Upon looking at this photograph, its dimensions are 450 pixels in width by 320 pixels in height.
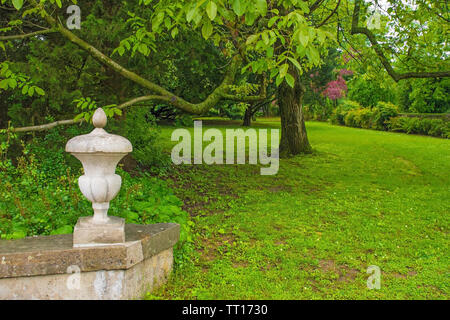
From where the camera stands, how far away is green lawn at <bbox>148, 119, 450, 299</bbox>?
11.3 ft

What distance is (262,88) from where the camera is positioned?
8016 mm

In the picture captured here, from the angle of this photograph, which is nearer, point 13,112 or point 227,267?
point 227,267

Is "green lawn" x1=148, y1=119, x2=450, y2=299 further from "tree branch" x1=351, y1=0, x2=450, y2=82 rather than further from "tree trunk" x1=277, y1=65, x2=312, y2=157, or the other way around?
"tree branch" x1=351, y1=0, x2=450, y2=82

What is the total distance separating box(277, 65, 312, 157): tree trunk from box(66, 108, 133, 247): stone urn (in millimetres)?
8200

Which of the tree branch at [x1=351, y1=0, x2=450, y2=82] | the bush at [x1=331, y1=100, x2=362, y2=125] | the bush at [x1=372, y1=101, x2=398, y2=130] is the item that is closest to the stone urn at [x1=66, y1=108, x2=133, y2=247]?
the tree branch at [x1=351, y1=0, x2=450, y2=82]

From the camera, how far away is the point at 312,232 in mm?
4984

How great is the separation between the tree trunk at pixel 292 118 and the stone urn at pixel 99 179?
8200 millimetres

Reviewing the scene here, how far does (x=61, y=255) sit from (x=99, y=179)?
2.06ft

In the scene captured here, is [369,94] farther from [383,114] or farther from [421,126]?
[421,126]

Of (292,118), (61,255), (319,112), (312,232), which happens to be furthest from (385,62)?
(319,112)
